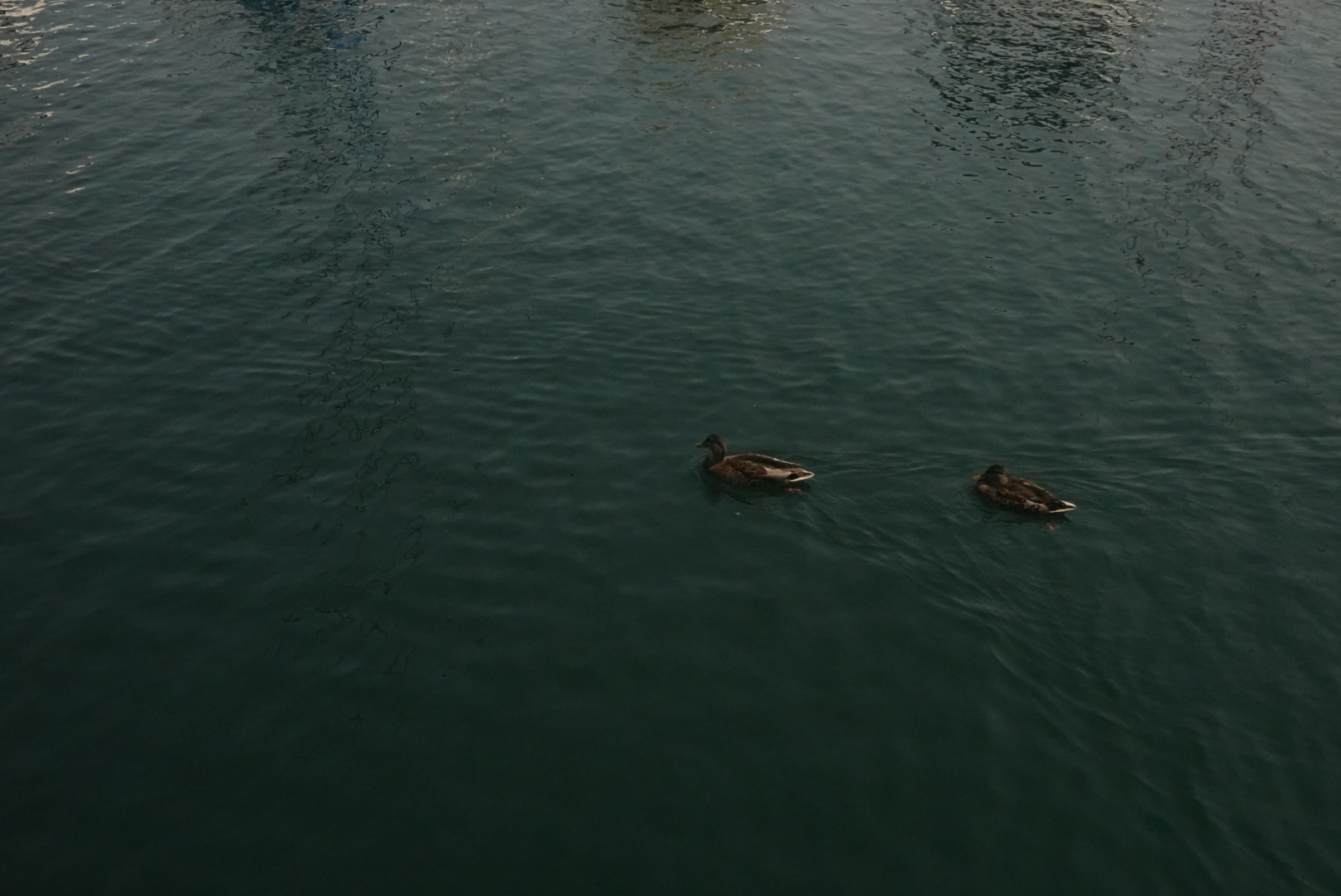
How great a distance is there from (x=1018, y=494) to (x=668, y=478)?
629 cm

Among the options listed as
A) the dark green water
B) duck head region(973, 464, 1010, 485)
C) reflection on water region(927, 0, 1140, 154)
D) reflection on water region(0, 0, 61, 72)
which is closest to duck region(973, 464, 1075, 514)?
duck head region(973, 464, 1010, 485)

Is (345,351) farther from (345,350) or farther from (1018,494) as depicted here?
(1018,494)

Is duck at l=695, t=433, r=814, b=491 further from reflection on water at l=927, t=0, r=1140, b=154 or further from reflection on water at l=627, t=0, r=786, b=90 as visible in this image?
reflection on water at l=627, t=0, r=786, b=90

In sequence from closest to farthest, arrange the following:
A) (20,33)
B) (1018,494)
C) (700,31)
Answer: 1. (1018,494)
2. (700,31)
3. (20,33)

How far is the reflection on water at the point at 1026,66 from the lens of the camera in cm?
3378

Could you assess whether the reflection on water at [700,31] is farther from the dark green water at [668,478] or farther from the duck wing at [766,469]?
the duck wing at [766,469]

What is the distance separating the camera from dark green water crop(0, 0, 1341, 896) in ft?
47.1

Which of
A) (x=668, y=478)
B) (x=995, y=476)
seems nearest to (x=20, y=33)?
(x=668, y=478)

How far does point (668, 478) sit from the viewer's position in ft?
67.3

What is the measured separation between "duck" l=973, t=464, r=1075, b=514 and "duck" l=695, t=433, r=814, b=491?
316 centimetres

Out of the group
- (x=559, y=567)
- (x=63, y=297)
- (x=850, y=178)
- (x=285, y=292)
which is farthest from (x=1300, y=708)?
(x=63, y=297)

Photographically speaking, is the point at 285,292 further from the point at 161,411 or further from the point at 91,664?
the point at 91,664

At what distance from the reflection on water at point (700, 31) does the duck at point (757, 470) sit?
20639 millimetres

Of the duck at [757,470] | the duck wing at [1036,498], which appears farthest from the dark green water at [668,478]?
the duck at [757,470]
